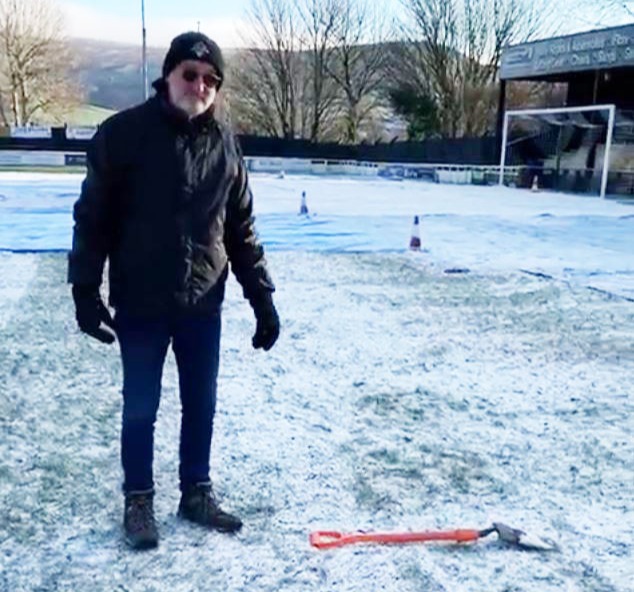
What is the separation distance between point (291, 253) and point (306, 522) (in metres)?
7.04

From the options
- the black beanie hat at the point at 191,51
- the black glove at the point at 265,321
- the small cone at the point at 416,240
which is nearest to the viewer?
the black beanie hat at the point at 191,51

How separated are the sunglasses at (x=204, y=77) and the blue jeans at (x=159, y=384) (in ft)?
2.30

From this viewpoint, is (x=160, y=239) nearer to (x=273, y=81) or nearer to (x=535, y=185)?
(x=535, y=185)

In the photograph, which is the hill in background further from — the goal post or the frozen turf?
the frozen turf

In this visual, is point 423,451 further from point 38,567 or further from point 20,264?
point 20,264

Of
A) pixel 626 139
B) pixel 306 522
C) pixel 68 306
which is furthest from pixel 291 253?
pixel 626 139

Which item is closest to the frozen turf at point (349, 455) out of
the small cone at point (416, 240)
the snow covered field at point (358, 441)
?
the snow covered field at point (358, 441)

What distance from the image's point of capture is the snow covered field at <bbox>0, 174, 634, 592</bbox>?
2281 millimetres

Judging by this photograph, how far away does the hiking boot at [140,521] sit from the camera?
2346 millimetres

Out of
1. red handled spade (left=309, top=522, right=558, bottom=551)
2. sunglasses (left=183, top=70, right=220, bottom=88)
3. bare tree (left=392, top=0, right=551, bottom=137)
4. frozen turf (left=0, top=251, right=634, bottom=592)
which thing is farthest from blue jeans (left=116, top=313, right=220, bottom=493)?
bare tree (left=392, top=0, right=551, bottom=137)

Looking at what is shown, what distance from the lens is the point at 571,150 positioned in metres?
24.8

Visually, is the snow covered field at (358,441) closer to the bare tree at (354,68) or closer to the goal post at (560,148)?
the goal post at (560,148)

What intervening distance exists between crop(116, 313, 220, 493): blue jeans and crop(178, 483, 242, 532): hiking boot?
3cm

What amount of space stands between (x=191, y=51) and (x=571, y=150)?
80.6 feet
